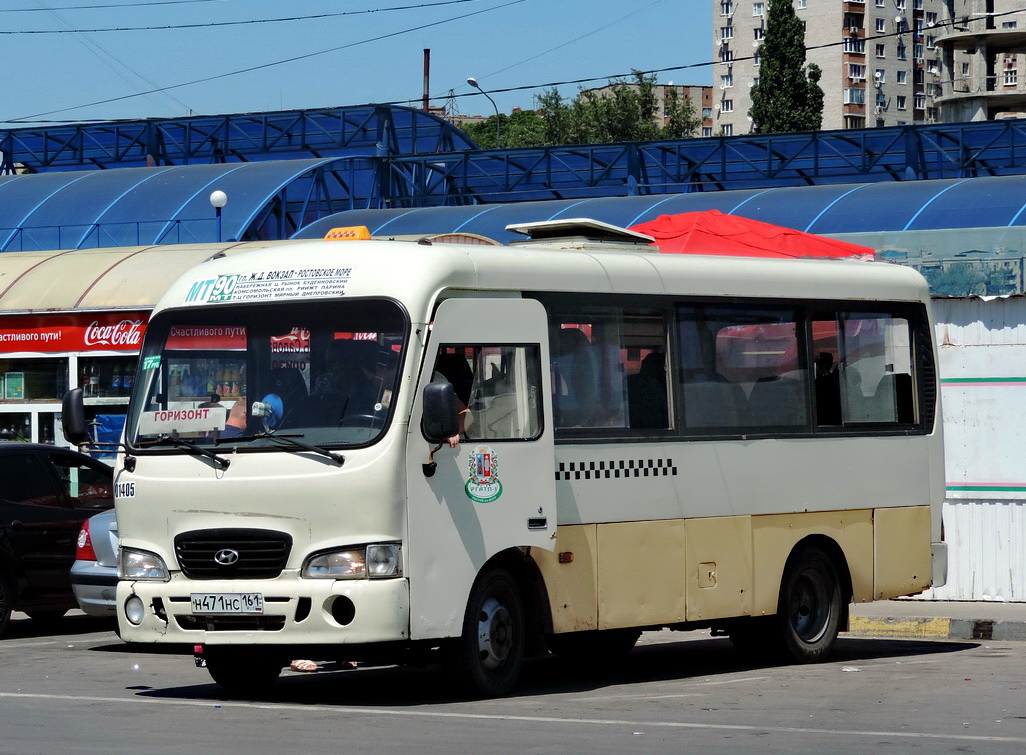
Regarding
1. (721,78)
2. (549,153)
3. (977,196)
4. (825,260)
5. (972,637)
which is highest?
(721,78)

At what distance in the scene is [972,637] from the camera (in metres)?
14.3

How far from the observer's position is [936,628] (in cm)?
1453

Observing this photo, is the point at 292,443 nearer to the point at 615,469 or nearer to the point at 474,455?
the point at 474,455

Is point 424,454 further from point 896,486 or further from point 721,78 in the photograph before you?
point 721,78

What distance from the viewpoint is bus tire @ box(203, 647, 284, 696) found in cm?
1055

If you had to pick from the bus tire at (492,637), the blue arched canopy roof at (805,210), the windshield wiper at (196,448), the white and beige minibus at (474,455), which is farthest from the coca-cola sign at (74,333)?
the bus tire at (492,637)

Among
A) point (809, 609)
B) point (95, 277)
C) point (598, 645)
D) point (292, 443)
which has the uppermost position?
point (95, 277)

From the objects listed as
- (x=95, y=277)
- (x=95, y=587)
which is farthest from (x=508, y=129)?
(x=95, y=587)

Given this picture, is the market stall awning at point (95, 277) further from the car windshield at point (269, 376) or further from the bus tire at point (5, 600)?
the car windshield at point (269, 376)

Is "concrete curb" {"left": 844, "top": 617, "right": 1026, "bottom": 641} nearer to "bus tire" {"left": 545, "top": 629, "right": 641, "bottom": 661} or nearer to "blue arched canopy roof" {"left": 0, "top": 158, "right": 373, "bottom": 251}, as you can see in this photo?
"bus tire" {"left": 545, "top": 629, "right": 641, "bottom": 661}

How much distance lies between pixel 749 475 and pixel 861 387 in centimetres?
153

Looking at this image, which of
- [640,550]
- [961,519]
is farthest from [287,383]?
[961,519]

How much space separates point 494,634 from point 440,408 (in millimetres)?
1551

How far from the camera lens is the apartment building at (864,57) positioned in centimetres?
12556
